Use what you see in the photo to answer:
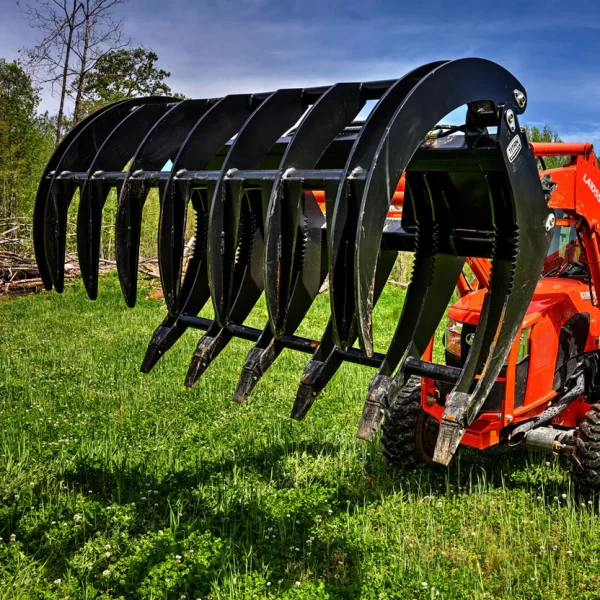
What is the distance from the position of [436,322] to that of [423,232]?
1.36ft

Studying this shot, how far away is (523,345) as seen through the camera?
4.09 metres

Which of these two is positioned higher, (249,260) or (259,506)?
(249,260)

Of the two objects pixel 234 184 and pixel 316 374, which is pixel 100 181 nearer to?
pixel 234 184

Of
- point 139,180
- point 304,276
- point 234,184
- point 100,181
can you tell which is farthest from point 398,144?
point 100,181

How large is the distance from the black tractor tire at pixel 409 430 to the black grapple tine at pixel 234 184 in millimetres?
2156

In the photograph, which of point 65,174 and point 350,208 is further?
point 65,174

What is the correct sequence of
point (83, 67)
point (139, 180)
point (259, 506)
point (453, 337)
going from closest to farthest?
point (139, 180)
point (259, 506)
point (453, 337)
point (83, 67)

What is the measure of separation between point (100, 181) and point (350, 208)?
157 centimetres

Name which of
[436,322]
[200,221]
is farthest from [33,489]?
[436,322]

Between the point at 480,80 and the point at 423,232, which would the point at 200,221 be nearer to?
the point at 423,232

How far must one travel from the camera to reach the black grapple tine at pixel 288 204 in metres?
2.43

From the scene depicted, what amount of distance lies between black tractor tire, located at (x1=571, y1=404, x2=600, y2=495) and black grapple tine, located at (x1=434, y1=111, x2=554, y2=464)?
159 centimetres

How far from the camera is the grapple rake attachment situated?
222 centimetres

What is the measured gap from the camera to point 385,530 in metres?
3.86
